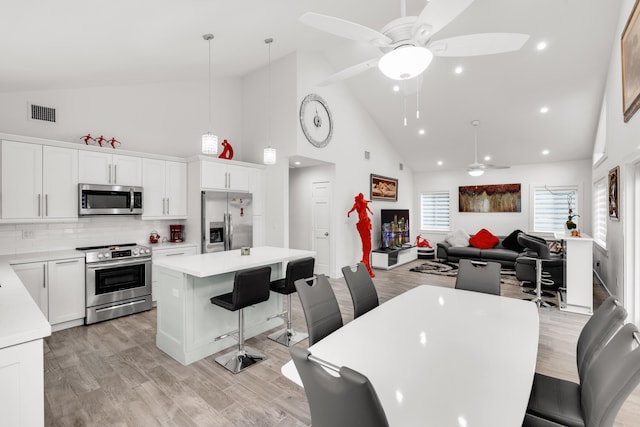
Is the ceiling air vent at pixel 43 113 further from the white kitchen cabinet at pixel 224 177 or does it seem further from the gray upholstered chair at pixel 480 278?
the gray upholstered chair at pixel 480 278

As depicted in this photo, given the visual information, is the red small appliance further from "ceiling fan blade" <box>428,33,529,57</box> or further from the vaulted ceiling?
"ceiling fan blade" <box>428,33,529,57</box>

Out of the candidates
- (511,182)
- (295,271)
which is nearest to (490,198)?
(511,182)

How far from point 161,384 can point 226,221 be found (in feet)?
9.28

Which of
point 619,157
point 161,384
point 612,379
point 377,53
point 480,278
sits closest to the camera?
point 612,379

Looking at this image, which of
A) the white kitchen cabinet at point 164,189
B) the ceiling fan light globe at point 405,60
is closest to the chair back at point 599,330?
the ceiling fan light globe at point 405,60

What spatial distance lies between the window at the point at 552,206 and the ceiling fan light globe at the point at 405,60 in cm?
749

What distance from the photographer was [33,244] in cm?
388

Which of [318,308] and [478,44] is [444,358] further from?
[478,44]

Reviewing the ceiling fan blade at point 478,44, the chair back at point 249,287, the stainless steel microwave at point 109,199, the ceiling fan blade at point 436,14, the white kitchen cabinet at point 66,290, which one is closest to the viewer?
the ceiling fan blade at point 436,14

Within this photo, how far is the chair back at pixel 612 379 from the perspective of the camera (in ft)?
3.51

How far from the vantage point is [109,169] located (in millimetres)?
4195

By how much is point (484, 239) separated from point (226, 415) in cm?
752

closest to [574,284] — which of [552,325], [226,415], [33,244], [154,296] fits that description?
[552,325]

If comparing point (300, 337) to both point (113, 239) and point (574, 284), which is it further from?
point (574, 284)
